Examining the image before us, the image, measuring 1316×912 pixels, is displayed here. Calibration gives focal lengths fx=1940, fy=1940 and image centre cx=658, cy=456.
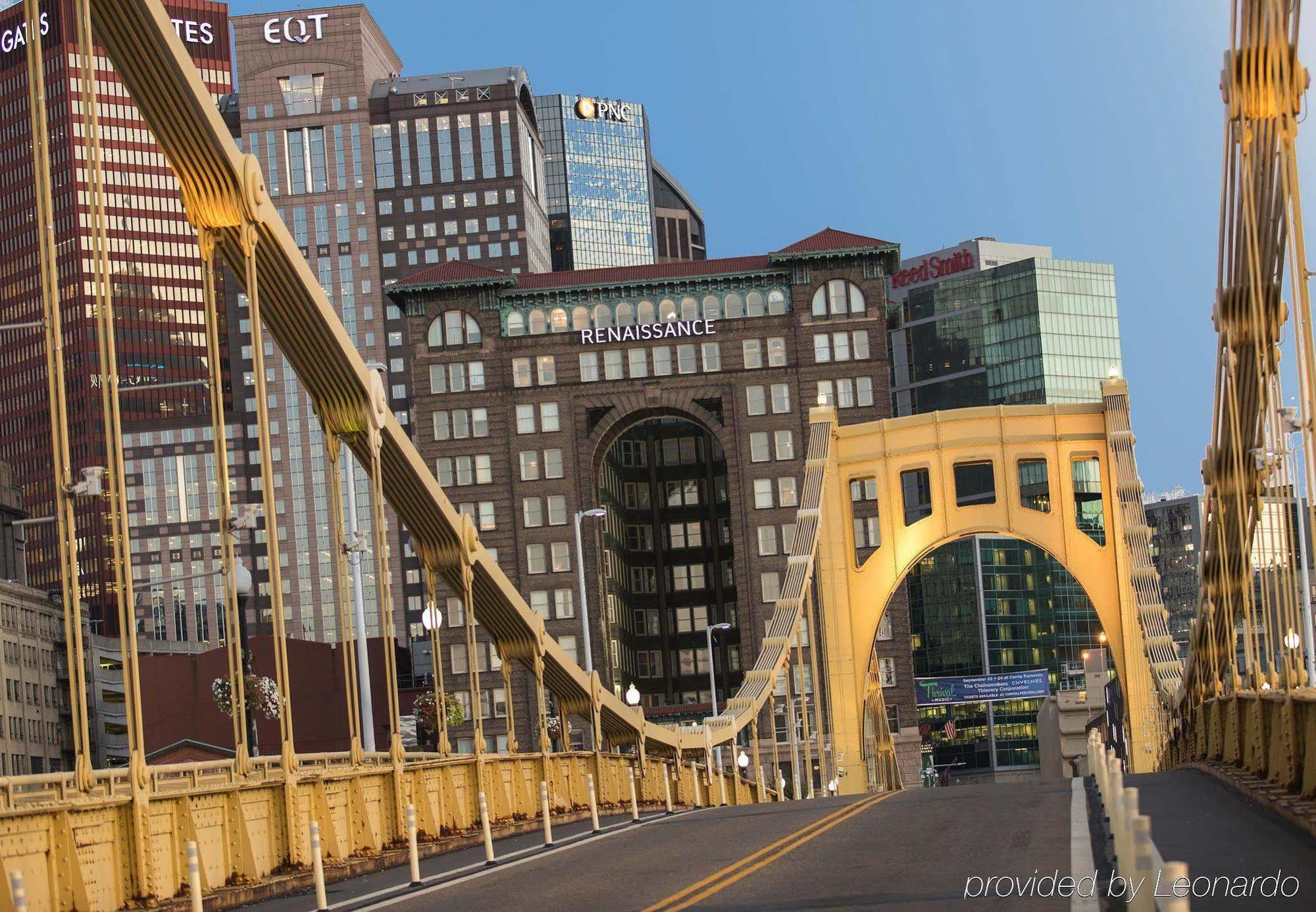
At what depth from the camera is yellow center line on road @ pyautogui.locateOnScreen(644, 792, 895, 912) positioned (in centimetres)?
1797

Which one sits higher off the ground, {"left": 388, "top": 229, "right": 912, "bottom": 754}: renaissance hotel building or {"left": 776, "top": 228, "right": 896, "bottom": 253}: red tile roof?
{"left": 776, "top": 228, "right": 896, "bottom": 253}: red tile roof

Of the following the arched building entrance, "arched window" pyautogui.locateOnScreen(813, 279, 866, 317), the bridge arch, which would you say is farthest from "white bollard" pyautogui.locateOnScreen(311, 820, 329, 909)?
the arched building entrance

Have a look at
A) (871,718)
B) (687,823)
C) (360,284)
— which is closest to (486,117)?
(360,284)

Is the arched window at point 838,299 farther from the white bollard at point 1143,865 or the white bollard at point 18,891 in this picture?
the white bollard at point 1143,865

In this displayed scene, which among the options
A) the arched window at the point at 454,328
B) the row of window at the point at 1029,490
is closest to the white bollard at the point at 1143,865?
the arched window at the point at 454,328

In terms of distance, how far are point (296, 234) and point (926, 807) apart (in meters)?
172

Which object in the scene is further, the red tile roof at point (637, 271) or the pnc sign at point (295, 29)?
the pnc sign at point (295, 29)

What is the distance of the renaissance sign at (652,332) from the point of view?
421ft

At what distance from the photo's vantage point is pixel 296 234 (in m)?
195

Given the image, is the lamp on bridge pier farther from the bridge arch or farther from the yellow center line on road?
the bridge arch

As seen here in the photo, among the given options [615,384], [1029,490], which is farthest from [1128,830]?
[1029,490]

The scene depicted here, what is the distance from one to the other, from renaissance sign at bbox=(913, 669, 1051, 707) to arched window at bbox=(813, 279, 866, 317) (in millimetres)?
31715

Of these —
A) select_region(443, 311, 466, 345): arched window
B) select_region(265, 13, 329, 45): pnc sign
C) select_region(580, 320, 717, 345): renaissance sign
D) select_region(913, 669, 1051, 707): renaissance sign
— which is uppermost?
select_region(265, 13, 329, 45): pnc sign

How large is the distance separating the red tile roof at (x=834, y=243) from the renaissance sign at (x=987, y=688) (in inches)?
1394
